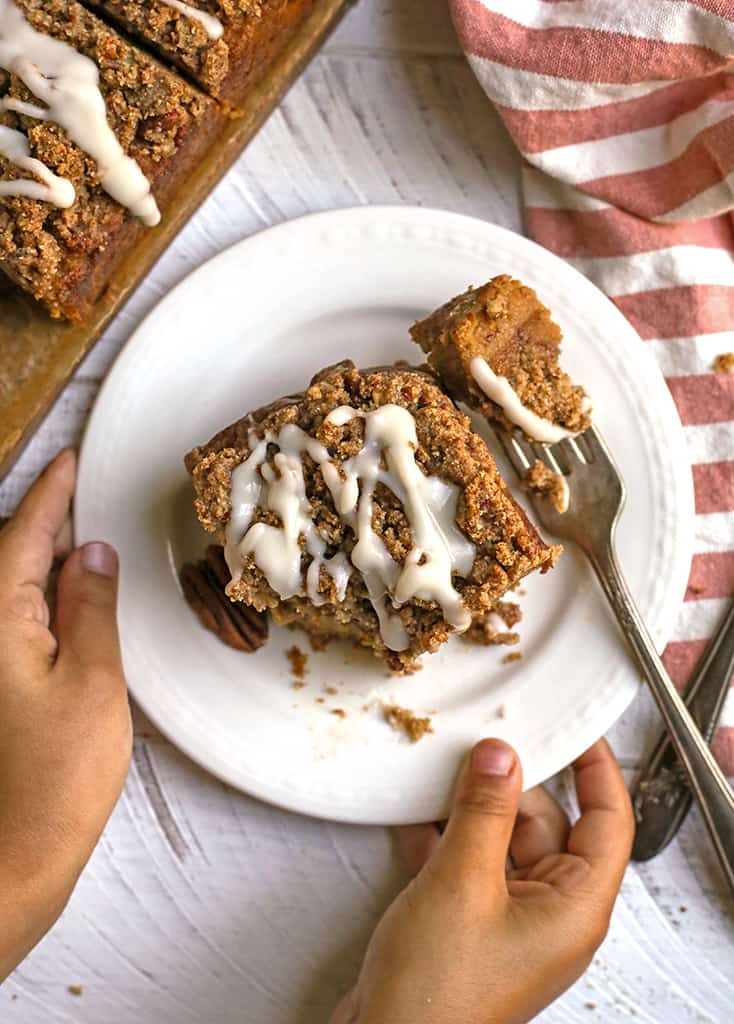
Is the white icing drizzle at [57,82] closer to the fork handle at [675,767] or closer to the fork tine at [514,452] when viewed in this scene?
the fork tine at [514,452]

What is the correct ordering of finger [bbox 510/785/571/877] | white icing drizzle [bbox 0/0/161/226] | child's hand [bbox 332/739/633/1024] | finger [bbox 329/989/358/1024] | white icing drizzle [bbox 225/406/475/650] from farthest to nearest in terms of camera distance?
finger [bbox 510/785/571/877] → finger [bbox 329/989/358/1024] → child's hand [bbox 332/739/633/1024] → white icing drizzle [bbox 0/0/161/226] → white icing drizzle [bbox 225/406/475/650]

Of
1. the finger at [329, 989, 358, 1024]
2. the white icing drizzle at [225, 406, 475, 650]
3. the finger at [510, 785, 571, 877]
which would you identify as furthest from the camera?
the finger at [510, 785, 571, 877]

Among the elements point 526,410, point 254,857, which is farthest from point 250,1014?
point 526,410

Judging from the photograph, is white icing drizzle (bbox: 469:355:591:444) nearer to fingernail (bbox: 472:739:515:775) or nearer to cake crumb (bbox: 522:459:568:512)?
cake crumb (bbox: 522:459:568:512)

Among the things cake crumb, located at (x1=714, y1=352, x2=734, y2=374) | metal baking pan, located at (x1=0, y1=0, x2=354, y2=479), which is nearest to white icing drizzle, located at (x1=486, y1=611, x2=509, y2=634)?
cake crumb, located at (x1=714, y1=352, x2=734, y2=374)

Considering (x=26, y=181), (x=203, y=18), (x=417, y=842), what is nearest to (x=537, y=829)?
(x=417, y=842)

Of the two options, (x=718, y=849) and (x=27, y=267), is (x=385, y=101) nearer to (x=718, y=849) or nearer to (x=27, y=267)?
(x=27, y=267)

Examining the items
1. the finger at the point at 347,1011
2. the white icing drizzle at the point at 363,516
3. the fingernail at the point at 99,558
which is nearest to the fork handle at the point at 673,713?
the white icing drizzle at the point at 363,516
